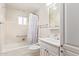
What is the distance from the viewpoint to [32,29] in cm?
254

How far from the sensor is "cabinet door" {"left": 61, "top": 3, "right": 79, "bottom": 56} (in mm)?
1130

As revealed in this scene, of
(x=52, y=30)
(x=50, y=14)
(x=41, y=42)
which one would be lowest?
(x=41, y=42)

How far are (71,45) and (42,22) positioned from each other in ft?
4.94

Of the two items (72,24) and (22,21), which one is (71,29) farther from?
(22,21)

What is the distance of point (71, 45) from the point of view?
3.97 ft

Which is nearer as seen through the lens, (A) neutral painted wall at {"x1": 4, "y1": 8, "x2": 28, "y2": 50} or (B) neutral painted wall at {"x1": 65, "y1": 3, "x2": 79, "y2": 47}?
(B) neutral painted wall at {"x1": 65, "y1": 3, "x2": 79, "y2": 47}

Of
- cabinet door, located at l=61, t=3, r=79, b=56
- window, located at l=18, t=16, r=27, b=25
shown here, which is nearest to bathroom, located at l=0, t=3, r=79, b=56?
window, located at l=18, t=16, r=27, b=25

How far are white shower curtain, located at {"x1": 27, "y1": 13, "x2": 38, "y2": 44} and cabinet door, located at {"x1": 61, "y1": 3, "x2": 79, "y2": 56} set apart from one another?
1157mm

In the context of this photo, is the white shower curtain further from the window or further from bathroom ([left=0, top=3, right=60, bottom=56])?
the window

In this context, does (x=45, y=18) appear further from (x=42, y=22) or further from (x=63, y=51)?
(x=63, y=51)

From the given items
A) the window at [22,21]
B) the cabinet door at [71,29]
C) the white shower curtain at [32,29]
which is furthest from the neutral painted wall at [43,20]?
the cabinet door at [71,29]

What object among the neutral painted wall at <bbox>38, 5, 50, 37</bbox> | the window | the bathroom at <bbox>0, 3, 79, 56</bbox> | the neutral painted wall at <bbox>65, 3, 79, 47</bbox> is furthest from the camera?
the neutral painted wall at <bbox>38, 5, 50, 37</bbox>

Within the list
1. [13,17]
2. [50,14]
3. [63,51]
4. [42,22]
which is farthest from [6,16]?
[63,51]

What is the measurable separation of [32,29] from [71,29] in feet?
4.71
